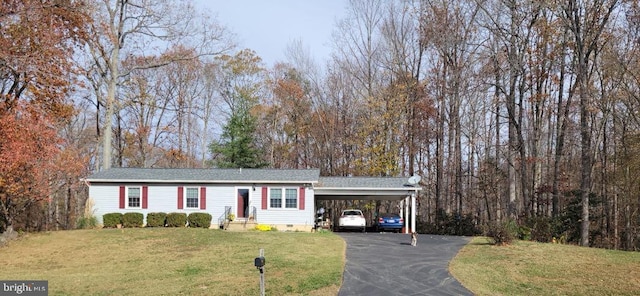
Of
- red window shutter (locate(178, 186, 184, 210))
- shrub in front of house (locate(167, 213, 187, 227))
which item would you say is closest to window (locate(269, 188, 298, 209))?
shrub in front of house (locate(167, 213, 187, 227))

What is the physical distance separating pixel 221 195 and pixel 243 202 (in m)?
1.15

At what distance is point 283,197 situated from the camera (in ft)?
84.4

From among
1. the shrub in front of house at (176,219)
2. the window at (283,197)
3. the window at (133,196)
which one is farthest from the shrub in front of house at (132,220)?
the window at (283,197)

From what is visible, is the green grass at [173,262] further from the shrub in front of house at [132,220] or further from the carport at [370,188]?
the carport at [370,188]

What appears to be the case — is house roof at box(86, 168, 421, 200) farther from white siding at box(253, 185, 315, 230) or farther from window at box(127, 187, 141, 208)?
white siding at box(253, 185, 315, 230)

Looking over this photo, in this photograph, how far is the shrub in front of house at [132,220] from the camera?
24.8 meters

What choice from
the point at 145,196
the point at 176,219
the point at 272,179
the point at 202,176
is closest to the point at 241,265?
the point at 176,219

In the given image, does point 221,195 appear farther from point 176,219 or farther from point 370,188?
point 370,188

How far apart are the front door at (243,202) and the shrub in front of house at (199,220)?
1.89 metres

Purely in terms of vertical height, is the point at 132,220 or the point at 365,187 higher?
the point at 365,187

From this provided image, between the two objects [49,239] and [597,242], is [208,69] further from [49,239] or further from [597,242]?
[597,242]

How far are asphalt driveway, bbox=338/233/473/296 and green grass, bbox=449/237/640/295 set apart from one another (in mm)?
486

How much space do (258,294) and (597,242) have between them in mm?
21790

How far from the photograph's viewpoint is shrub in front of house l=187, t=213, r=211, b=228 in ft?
80.3
